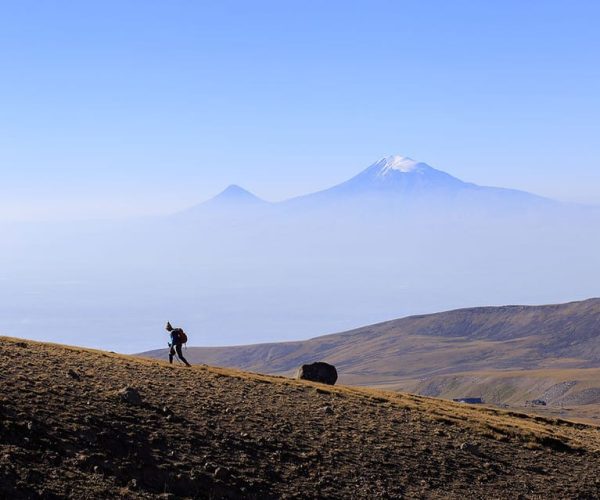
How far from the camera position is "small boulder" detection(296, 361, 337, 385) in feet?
190

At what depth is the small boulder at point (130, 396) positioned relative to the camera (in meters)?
32.7

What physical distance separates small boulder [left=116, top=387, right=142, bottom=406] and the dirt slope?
0.31m

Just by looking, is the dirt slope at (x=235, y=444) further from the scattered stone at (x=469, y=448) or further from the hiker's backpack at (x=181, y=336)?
→ the hiker's backpack at (x=181, y=336)

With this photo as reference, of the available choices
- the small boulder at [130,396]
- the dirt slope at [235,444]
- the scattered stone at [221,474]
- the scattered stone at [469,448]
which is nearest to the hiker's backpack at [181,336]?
the dirt slope at [235,444]

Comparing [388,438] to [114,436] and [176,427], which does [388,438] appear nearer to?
[176,427]

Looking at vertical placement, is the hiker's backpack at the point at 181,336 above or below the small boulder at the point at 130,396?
above

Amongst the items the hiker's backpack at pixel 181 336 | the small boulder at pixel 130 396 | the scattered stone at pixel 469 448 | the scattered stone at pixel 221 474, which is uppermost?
the hiker's backpack at pixel 181 336

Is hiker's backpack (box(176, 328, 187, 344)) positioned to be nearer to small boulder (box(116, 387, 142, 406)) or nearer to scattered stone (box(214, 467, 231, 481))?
small boulder (box(116, 387, 142, 406))

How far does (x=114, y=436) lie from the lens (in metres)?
28.4

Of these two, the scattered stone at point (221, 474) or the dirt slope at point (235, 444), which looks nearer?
the dirt slope at point (235, 444)

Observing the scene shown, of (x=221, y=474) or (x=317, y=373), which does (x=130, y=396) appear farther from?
(x=317, y=373)

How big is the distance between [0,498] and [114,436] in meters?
6.38

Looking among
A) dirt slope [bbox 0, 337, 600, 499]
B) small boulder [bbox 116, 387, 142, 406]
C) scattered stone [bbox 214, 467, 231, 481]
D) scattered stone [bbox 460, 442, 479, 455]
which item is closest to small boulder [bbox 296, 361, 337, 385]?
dirt slope [bbox 0, 337, 600, 499]

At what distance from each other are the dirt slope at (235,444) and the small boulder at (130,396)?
0.31 meters
